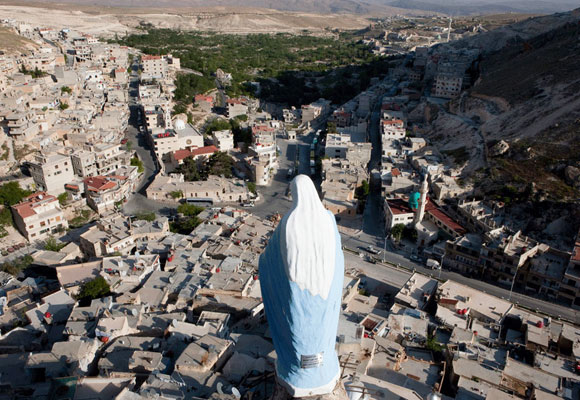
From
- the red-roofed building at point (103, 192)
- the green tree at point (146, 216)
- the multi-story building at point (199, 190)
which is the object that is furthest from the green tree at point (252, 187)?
the red-roofed building at point (103, 192)

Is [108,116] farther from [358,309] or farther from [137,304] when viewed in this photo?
[358,309]

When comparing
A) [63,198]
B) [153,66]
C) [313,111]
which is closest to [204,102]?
[313,111]

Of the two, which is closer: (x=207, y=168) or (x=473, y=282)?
Answer: (x=473, y=282)

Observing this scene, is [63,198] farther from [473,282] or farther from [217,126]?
[473,282]

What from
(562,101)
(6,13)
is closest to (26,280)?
(562,101)

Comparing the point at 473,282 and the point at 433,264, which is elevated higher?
the point at 433,264

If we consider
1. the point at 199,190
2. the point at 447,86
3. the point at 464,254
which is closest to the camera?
the point at 464,254

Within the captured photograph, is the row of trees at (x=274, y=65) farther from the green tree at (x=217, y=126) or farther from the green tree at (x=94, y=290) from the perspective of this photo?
the green tree at (x=94, y=290)
